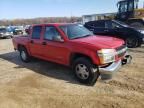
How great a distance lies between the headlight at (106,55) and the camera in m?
5.61

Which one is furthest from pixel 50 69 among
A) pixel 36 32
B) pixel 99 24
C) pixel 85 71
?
pixel 99 24

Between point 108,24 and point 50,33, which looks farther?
point 108,24

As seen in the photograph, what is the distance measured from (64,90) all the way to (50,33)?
→ 242cm

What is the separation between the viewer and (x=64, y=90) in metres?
5.73

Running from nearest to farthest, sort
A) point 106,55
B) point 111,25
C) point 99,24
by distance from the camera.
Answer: point 106,55 → point 111,25 → point 99,24

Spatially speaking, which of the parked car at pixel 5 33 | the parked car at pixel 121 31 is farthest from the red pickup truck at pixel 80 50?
the parked car at pixel 5 33

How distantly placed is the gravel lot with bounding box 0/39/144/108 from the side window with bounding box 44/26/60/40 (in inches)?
49.9

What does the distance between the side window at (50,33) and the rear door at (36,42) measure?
41 centimetres

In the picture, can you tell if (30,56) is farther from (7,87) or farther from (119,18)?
(119,18)

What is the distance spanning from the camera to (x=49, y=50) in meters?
7.30

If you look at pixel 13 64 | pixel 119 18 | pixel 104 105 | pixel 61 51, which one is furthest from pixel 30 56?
pixel 119 18

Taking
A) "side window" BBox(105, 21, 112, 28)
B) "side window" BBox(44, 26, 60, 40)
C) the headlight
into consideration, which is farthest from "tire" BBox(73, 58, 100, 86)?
"side window" BBox(105, 21, 112, 28)

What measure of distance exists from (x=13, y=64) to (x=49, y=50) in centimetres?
265

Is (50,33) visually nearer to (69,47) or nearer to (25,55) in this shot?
(69,47)
